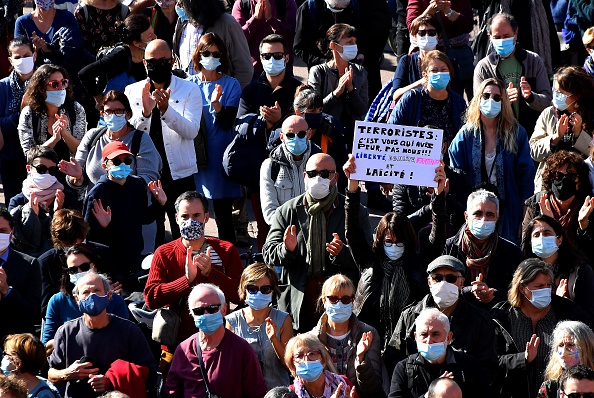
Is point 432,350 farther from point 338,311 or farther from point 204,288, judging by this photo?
point 204,288

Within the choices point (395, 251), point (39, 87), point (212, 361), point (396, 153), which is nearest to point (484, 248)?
point (395, 251)

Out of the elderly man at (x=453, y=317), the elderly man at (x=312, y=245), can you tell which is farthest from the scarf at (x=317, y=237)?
the elderly man at (x=453, y=317)

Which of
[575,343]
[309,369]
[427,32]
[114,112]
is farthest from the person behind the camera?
[427,32]

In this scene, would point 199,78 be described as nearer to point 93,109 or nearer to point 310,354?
point 93,109

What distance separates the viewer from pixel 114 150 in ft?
43.8

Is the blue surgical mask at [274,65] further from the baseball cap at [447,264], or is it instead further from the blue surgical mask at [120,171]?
the baseball cap at [447,264]

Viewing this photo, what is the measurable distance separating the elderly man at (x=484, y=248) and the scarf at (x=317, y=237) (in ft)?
3.16

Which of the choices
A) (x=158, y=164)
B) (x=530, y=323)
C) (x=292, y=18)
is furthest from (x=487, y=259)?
(x=292, y=18)

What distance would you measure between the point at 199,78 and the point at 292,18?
201cm

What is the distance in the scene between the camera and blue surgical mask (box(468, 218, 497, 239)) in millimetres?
12328

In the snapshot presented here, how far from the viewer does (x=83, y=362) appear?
11.4m

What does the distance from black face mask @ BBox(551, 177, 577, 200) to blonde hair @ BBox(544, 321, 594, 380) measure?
5.62 feet

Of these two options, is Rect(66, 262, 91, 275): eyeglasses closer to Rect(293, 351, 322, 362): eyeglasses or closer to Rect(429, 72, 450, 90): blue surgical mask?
Rect(293, 351, 322, 362): eyeglasses

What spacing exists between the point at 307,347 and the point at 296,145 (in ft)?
8.28
